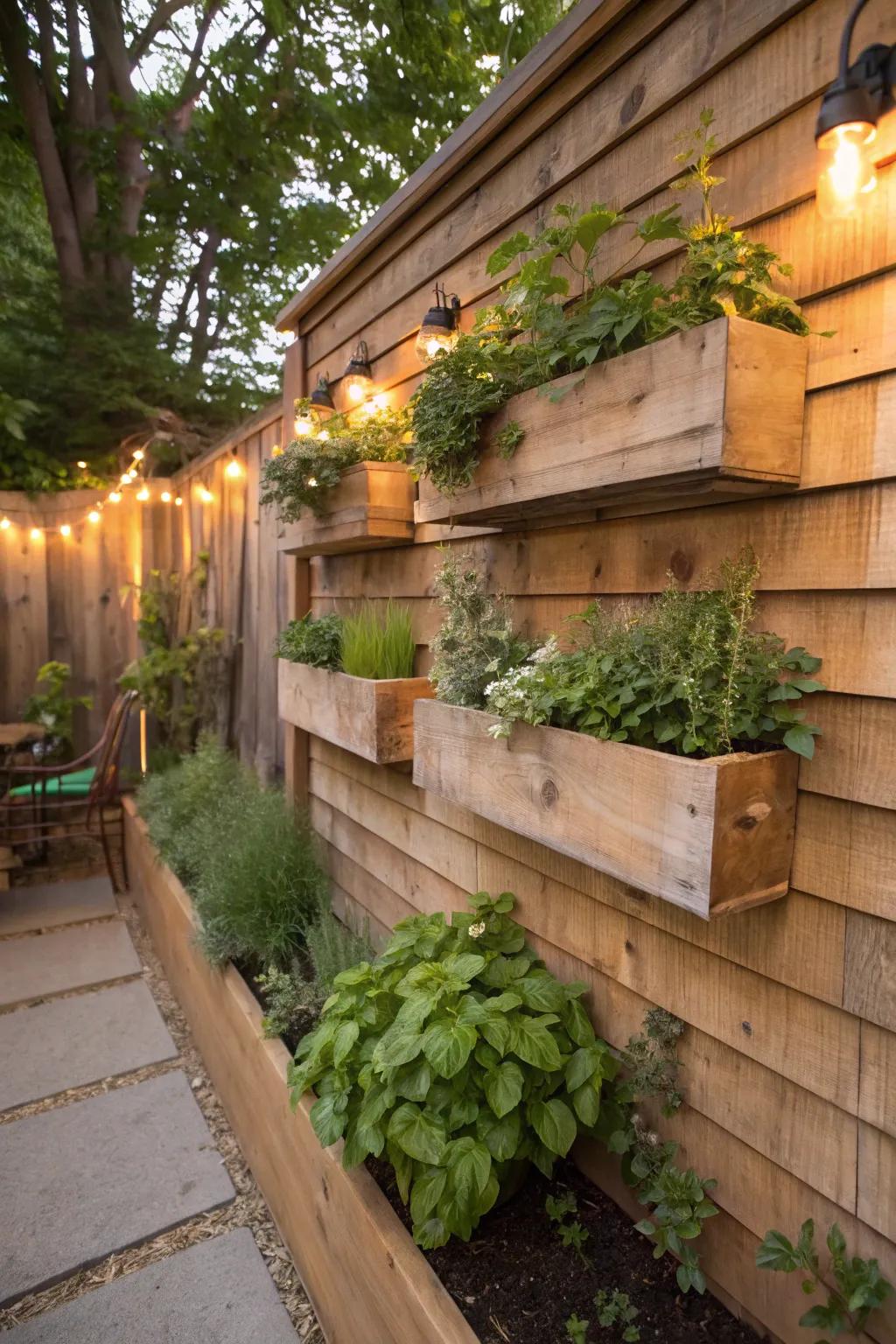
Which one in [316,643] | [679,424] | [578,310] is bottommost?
[316,643]

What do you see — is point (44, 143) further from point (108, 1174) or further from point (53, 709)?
point (108, 1174)

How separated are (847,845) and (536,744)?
47 cm

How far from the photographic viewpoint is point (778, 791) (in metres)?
1.01

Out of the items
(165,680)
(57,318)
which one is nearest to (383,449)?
(165,680)

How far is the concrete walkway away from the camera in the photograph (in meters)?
1.63

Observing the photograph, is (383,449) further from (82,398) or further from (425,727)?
(82,398)

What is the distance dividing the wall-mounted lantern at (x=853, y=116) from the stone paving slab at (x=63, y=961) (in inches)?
139

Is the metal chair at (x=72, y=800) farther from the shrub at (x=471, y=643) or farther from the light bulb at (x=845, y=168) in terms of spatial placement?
the light bulb at (x=845, y=168)

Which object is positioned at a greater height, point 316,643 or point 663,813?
point 316,643

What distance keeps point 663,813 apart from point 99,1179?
2.05 metres

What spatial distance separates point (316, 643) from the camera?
7.64 ft

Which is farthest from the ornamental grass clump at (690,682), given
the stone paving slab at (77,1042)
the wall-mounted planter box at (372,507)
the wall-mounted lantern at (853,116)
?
the stone paving slab at (77,1042)

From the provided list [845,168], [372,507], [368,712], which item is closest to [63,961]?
[368,712]

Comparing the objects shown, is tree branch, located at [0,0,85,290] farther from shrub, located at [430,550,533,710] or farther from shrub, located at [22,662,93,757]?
shrub, located at [430,550,533,710]
